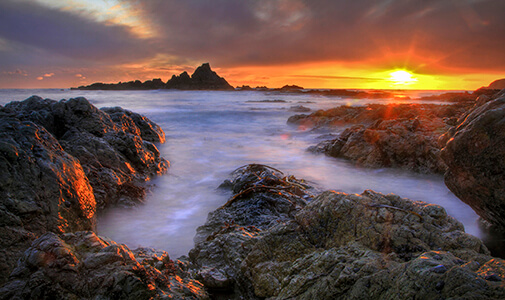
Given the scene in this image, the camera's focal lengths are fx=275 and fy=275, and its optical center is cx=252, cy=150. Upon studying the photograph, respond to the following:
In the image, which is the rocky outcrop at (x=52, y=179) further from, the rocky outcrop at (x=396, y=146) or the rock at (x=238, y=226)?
the rocky outcrop at (x=396, y=146)

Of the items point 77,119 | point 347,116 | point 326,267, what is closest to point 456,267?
point 326,267

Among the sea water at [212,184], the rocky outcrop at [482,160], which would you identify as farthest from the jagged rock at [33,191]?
the rocky outcrop at [482,160]

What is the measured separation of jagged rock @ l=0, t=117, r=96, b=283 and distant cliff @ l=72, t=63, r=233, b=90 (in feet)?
294

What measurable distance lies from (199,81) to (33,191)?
93.5 metres

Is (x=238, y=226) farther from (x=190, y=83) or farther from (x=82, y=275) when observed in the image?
(x=190, y=83)

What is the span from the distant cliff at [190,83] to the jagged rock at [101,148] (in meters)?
86.3

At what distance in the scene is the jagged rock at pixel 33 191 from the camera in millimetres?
2598

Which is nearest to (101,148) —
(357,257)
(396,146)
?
(357,257)

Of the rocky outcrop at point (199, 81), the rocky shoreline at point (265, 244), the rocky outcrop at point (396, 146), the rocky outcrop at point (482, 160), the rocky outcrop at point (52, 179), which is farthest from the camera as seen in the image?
the rocky outcrop at point (199, 81)

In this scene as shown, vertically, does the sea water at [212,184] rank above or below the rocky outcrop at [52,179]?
below

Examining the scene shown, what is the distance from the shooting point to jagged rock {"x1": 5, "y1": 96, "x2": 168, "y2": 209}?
4562 mm

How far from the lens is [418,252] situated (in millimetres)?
1786

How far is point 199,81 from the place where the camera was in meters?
92.1

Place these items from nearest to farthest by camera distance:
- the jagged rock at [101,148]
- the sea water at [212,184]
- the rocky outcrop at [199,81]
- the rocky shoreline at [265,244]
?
the rocky shoreline at [265,244] < the sea water at [212,184] < the jagged rock at [101,148] < the rocky outcrop at [199,81]
